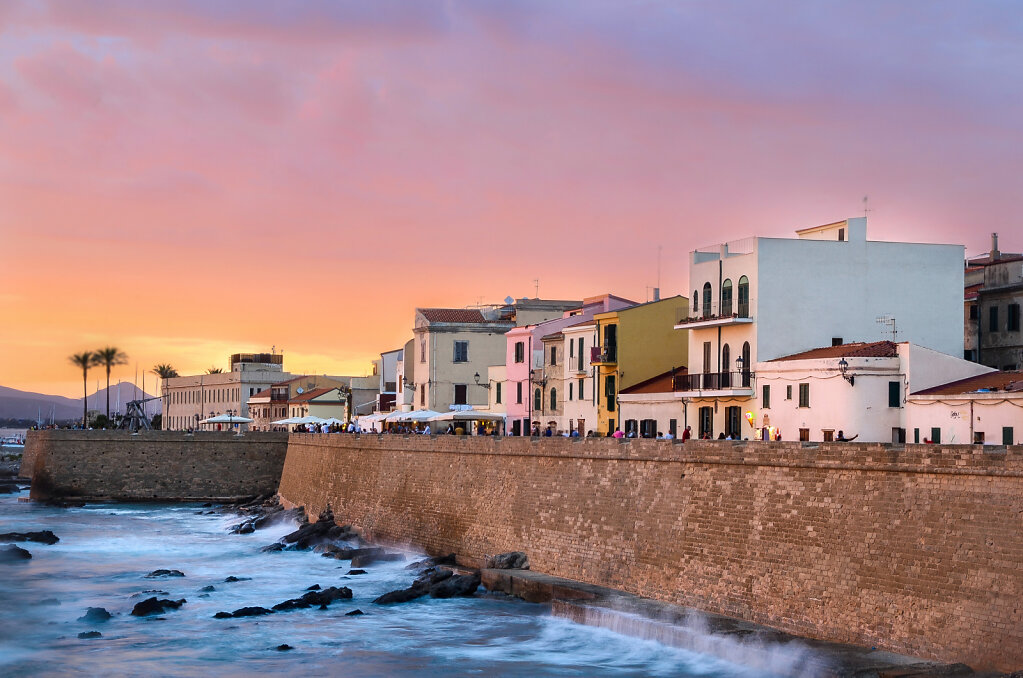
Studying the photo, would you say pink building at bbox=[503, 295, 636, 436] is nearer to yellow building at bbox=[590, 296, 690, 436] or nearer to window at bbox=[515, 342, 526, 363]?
window at bbox=[515, 342, 526, 363]

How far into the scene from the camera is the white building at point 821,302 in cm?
4062

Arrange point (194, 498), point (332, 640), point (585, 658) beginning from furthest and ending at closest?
point (194, 498) → point (332, 640) → point (585, 658)

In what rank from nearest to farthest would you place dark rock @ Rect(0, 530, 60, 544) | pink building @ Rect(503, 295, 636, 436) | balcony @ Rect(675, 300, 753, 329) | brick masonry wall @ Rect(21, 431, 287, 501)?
1. balcony @ Rect(675, 300, 753, 329)
2. dark rock @ Rect(0, 530, 60, 544)
3. pink building @ Rect(503, 295, 636, 436)
4. brick masonry wall @ Rect(21, 431, 287, 501)

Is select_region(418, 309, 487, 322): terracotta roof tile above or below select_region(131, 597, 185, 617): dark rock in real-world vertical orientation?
above

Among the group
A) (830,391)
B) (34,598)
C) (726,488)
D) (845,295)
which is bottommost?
(34,598)

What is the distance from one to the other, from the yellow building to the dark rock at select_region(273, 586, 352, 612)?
17.6 m

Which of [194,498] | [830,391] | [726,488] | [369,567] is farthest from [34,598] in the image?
[194,498]

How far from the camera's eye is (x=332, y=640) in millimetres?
29219

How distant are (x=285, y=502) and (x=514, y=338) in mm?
14090

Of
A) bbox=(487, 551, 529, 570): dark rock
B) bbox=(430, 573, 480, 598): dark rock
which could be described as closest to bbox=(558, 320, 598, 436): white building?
bbox=(487, 551, 529, 570): dark rock

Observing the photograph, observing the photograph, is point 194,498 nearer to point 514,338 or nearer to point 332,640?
point 514,338

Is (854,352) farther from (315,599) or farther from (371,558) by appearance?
(315,599)

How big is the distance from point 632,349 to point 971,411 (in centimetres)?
1965

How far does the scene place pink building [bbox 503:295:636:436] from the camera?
191 feet
